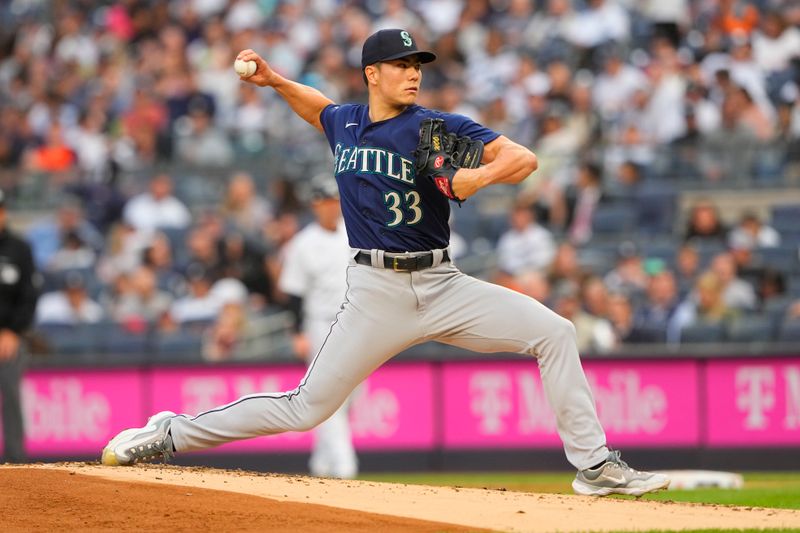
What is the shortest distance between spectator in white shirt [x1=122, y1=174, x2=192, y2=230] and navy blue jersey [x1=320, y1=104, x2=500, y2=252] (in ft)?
31.9

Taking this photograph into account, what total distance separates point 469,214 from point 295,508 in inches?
360

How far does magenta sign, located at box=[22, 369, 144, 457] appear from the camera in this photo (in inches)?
541

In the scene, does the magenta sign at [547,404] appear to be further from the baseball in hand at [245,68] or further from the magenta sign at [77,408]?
the baseball in hand at [245,68]

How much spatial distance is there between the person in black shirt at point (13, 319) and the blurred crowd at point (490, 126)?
311 centimetres

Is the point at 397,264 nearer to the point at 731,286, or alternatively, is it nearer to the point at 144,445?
the point at 144,445

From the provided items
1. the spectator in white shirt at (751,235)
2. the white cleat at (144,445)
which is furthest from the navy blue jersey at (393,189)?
the spectator in white shirt at (751,235)

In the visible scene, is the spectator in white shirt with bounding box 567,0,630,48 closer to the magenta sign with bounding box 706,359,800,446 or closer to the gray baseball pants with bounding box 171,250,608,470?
the magenta sign with bounding box 706,359,800,446

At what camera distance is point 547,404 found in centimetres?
1305

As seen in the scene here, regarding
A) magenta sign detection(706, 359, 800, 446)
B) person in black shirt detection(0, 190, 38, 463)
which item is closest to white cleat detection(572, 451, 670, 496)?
person in black shirt detection(0, 190, 38, 463)

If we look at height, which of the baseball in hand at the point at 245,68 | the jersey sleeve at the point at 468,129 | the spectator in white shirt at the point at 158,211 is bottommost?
the spectator in white shirt at the point at 158,211

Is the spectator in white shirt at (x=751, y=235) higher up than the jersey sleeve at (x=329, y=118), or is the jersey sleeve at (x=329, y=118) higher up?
the jersey sleeve at (x=329, y=118)

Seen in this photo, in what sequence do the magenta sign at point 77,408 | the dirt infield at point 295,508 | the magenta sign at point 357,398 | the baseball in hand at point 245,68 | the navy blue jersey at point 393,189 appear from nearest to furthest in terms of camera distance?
the dirt infield at point 295,508 < the navy blue jersey at point 393,189 < the baseball in hand at point 245,68 < the magenta sign at point 357,398 < the magenta sign at point 77,408

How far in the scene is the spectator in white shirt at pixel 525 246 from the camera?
14.7 m

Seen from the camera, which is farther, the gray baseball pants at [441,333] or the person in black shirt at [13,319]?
the person in black shirt at [13,319]
